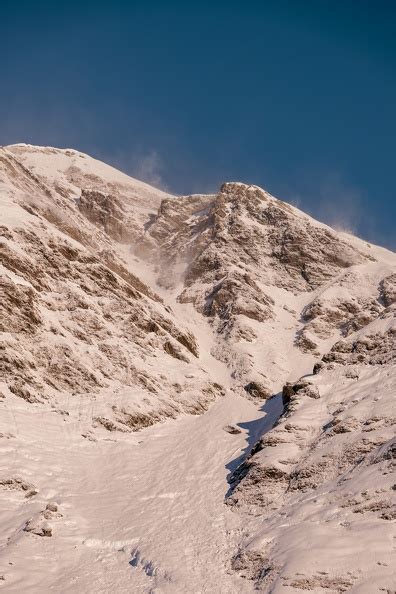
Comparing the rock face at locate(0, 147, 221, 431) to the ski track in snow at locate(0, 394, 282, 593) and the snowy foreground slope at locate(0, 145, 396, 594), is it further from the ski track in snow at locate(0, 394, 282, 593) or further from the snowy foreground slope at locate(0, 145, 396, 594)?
the ski track in snow at locate(0, 394, 282, 593)

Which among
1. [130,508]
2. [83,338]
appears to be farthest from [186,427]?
[130,508]

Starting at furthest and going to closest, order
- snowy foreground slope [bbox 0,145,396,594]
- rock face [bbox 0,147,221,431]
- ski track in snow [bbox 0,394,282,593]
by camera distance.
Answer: rock face [bbox 0,147,221,431] < snowy foreground slope [bbox 0,145,396,594] < ski track in snow [bbox 0,394,282,593]

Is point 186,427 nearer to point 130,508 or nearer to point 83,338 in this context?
point 83,338

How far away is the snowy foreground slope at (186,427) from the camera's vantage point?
86.2 feet

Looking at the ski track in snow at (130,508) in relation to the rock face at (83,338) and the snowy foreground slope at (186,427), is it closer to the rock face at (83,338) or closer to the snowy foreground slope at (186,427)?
the snowy foreground slope at (186,427)

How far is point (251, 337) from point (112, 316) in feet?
78.1

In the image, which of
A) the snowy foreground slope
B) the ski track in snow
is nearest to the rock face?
the snowy foreground slope

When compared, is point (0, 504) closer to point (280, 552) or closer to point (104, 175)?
point (280, 552)

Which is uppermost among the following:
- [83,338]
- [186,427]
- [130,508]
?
[83,338]

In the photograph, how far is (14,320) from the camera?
1973 inches

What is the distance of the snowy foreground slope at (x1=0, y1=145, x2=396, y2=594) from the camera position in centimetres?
2627

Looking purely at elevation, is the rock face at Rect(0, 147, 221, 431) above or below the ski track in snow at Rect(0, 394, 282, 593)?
above

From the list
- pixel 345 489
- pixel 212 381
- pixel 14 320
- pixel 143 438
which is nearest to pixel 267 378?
pixel 212 381

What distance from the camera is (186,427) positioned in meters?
50.5
